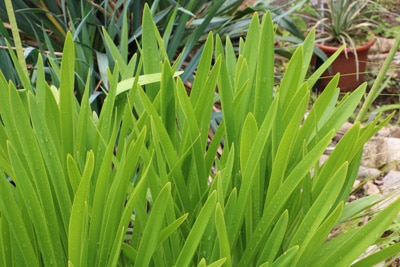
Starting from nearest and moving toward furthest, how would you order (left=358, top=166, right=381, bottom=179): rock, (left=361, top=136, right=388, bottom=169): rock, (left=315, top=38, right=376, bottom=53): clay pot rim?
(left=358, top=166, right=381, bottom=179): rock → (left=361, top=136, right=388, bottom=169): rock → (left=315, top=38, right=376, bottom=53): clay pot rim

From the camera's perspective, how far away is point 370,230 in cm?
82

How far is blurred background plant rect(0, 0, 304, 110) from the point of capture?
6.68 ft

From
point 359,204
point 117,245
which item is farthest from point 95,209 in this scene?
point 359,204

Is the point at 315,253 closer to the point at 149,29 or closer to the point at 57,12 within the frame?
the point at 149,29

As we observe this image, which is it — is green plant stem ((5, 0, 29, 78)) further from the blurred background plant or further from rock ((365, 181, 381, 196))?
rock ((365, 181, 381, 196))

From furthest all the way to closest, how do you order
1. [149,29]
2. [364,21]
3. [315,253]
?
[364,21] → [149,29] → [315,253]

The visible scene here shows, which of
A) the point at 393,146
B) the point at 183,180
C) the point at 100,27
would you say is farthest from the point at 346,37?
the point at 183,180

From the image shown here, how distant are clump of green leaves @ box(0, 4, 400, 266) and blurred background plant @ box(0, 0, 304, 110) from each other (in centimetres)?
96

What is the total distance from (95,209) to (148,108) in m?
0.19

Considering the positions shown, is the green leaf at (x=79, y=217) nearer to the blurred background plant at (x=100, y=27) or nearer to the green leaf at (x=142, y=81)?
the green leaf at (x=142, y=81)

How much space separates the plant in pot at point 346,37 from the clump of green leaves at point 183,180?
7.30 feet

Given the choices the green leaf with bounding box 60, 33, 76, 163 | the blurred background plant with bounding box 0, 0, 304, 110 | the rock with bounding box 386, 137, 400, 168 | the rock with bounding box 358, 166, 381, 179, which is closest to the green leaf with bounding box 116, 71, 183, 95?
the green leaf with bounding box 60, 33, 76, 163

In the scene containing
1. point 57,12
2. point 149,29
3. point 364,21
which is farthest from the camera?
point 364,21

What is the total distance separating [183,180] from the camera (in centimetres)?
96
